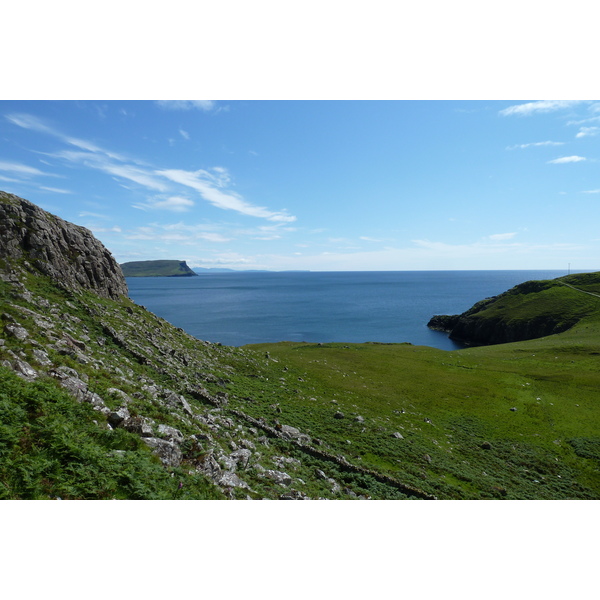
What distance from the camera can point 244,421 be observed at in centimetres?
2386

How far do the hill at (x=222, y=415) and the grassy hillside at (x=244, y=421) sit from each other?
112mm

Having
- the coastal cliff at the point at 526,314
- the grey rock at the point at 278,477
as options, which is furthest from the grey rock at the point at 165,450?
the coastal cliff at the point at 526,314

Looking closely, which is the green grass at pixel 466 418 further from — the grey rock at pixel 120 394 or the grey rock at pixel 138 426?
the grey rock at pixel 138 426

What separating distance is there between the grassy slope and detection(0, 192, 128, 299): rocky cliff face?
3172 centimetres

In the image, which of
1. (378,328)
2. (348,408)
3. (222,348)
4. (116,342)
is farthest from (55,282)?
(378,328)

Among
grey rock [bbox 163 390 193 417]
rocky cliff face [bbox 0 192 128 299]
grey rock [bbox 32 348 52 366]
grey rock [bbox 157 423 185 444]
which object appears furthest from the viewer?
rocky cliff face [bbox 0 192 128 299]

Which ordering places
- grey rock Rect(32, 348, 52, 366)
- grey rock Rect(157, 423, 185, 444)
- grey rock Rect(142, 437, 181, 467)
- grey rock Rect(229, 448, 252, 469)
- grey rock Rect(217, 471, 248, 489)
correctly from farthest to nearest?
grey rock Rect(32, 348, 52, 366), grey rock Rect(229, 448, 252, 469), grey rock Rect(157, 423, 185, 444), grey rock Rect(217, 471, 248, 489), grey rock Rect(142, 437, 181, 467)

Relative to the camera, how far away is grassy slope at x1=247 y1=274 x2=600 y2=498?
24781 millimetres

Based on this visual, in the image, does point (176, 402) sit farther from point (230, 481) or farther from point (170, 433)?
point (230, 481)

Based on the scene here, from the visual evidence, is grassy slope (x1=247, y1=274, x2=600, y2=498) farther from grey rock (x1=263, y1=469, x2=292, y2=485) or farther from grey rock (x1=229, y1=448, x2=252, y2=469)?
grey rock (x1=229, y1=448, x2=252, y2=469)

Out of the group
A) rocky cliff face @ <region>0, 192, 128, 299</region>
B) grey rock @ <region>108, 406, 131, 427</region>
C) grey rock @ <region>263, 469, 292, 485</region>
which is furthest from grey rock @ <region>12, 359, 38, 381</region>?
rocky cliff face @ <region>0, 192, 128, 299</region>

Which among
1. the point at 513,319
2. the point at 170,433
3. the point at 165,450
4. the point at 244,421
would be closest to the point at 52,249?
the point at 244,421

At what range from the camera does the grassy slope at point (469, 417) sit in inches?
976

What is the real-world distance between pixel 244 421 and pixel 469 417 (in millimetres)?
31250
